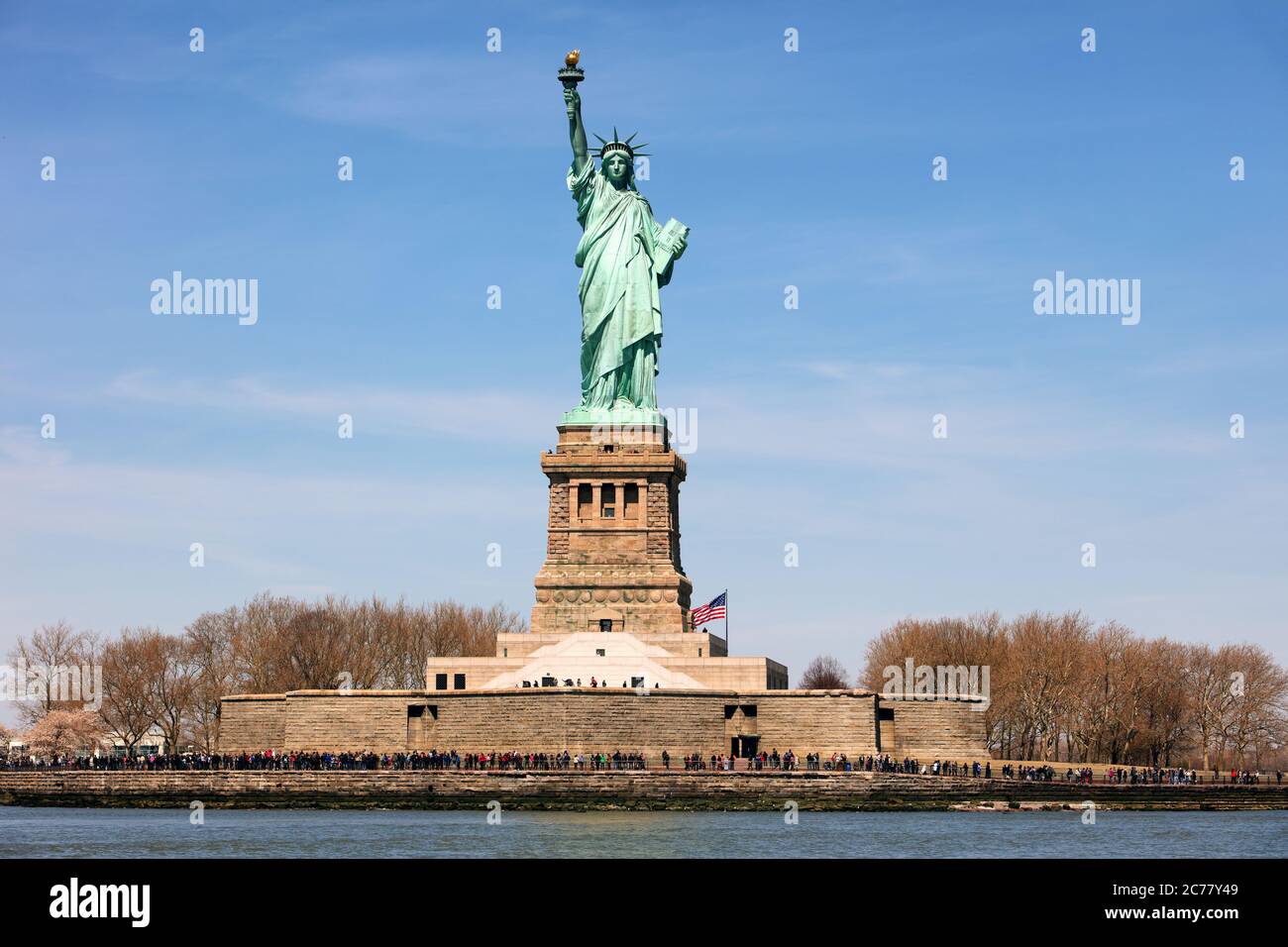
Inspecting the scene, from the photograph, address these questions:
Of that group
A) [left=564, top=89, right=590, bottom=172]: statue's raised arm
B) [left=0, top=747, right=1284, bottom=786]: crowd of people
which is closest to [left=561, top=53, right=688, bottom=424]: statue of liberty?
[left=564, top=89, right=590, bottom=172]: statue's raised arm

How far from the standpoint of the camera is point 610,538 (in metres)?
66.1

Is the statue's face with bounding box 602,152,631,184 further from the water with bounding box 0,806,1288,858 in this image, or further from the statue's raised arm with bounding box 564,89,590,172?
the water with bounding box 0,806,1288,858

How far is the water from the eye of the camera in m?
37.9

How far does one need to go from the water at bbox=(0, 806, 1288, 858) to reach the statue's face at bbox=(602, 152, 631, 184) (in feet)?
84.0

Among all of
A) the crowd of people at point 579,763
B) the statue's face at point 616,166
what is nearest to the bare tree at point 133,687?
the crowd of people at point 579,763

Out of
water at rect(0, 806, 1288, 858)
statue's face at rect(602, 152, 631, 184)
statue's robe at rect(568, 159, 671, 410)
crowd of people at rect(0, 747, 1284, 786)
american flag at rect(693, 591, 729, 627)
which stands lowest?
water at rect(0, 806, 1288, 858)

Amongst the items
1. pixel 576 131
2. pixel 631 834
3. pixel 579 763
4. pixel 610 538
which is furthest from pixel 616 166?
pixel 631 834

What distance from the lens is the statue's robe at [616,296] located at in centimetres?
6800

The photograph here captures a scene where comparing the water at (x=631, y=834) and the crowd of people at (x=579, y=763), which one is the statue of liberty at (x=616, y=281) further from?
the water at (x=631, y=834)

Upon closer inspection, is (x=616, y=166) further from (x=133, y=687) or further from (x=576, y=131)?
(x=133, y=687)

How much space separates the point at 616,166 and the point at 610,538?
44.0 ft
